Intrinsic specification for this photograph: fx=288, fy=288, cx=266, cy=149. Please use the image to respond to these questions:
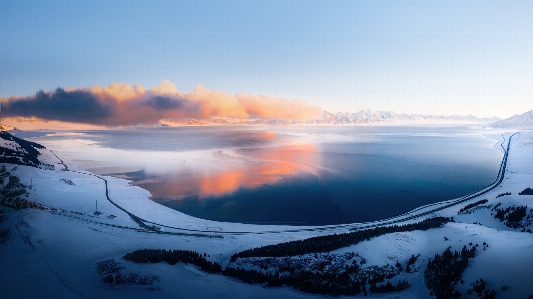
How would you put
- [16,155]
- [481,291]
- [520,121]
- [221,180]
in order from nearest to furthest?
1. [481,291]
2. [16,155]
3. [221,180]
4. [520,121]

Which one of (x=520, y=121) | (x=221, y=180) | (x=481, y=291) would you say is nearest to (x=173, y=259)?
(x=481, y=291)

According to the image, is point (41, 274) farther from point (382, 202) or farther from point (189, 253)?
point (382, 202)

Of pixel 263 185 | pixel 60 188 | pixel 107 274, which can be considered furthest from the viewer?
pixel 263 185

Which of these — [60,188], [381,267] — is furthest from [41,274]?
[60,188]

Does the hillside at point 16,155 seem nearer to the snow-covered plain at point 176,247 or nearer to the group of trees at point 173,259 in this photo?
the snow-covered plain at point 176,247

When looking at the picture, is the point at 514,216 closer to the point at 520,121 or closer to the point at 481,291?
the point at 481,291

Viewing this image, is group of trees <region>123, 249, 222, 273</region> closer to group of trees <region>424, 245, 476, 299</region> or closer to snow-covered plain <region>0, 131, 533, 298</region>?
snow-covered plain <region>0, 131, 533, 298</region>
